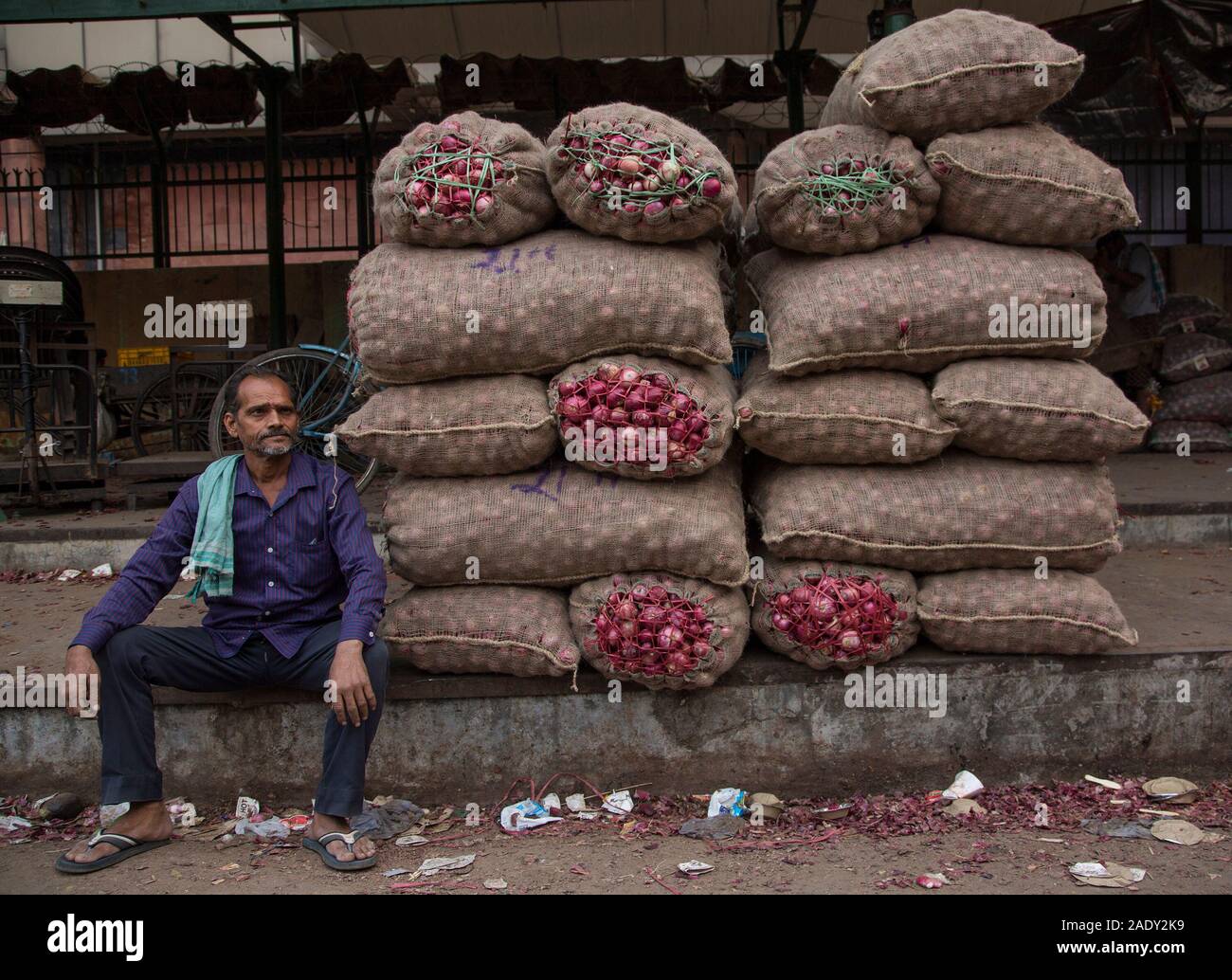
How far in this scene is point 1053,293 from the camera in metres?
3.30

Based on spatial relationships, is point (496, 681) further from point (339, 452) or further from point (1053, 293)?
point (339, 452)

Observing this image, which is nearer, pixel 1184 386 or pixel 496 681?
pixel 496 681

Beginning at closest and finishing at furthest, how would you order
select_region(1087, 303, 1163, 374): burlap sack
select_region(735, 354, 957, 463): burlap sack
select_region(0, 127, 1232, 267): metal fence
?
1. select_region(735, 354, 957, 463): burlap sack
2. select_region(1087, 303, 1163, 374): burlap sack
3. select_region(0, 127, 1232, 267): metal fence

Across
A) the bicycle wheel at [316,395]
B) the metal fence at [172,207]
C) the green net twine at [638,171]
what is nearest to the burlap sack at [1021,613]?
the green net twine at [638,171]

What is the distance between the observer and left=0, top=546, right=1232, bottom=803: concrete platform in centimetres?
341

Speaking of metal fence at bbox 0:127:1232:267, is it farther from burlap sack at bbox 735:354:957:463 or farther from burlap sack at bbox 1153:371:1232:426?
burlap sack at bbox 735:354:957:463

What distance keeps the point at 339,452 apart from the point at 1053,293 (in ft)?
14.0

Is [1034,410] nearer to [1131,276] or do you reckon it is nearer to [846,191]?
[846,191]

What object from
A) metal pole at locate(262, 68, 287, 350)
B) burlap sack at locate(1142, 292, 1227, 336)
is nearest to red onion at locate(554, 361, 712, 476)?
metal pole at locate(262, 68, 287, 350)

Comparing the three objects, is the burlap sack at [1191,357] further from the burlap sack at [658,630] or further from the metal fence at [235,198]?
the burlap sack at [658,630]

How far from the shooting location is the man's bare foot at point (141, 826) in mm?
3084

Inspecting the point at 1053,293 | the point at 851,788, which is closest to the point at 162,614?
the point at 851,788

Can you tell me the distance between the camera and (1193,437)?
7605 millimetres

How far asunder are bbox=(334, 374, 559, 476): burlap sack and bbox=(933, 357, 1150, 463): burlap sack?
4.10 feet
